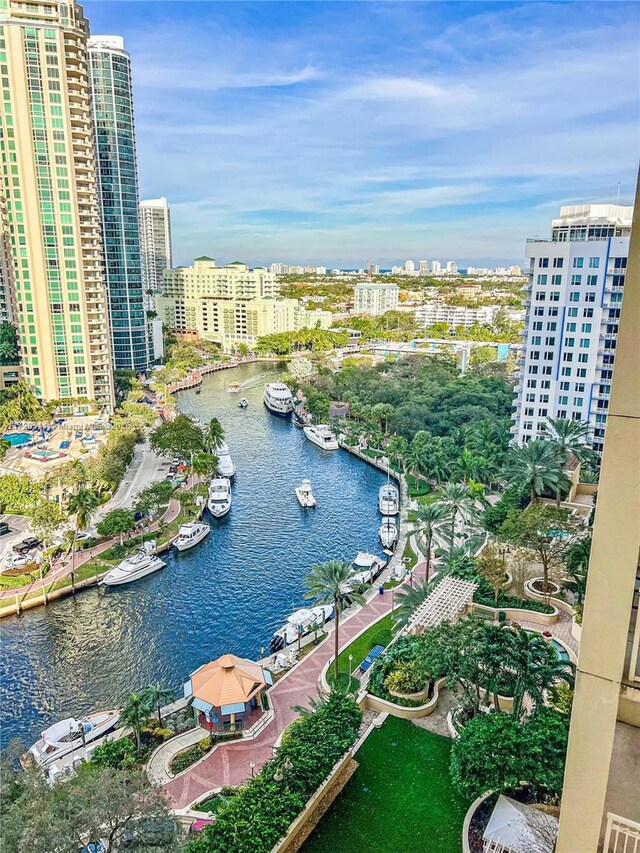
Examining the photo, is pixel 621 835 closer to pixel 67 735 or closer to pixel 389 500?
pixel 67 735

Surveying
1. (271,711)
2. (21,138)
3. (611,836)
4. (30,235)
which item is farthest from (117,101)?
(611,836)

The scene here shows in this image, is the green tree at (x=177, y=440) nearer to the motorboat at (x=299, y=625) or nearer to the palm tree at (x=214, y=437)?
the palm tree at (x=214, y=437)

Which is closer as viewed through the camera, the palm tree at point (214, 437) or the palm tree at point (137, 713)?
the palm tree at point (137, 713)

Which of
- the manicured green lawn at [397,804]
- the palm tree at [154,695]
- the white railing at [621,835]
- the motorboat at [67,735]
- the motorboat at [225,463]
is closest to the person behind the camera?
the white railing at [621,835]

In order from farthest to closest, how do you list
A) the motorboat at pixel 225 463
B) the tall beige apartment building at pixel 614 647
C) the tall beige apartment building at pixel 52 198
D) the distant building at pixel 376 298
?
the distant building at pixel 376 298 → the tall beige apartment building at pixel 52 198 → the motorboat at pixel 225 463 → the tall beige apartment building at pixel 614 647

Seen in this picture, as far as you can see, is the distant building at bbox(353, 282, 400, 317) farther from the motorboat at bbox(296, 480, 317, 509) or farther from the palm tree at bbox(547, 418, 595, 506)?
the palm tree at bbox(547, 418, 595, 506)

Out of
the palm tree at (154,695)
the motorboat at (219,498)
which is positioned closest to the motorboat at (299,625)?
the palm tree at (154,695)

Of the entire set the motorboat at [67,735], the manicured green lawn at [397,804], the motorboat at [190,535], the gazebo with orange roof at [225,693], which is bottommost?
the motorboat at [67,735]

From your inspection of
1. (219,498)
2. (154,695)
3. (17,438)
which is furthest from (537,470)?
(17,438)
